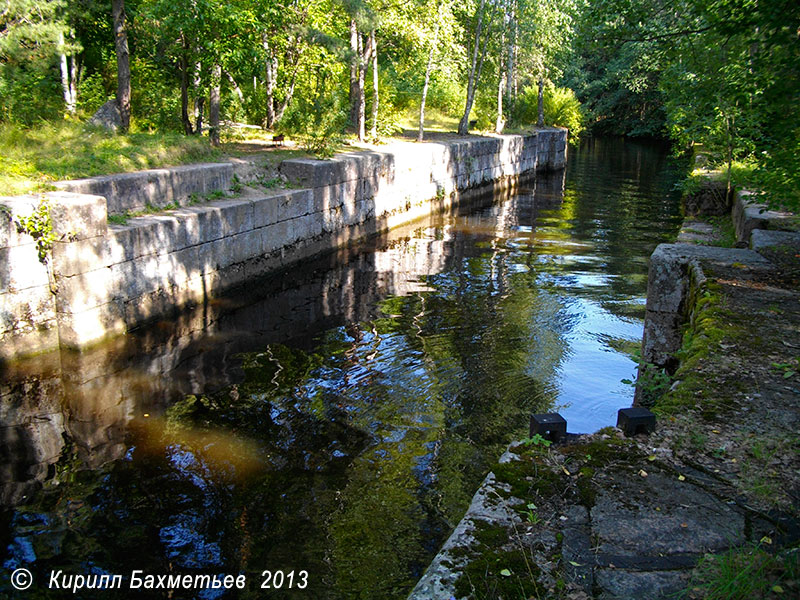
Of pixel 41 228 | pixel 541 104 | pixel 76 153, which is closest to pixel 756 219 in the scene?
pixel 41 228

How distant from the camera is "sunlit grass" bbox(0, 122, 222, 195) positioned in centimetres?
979

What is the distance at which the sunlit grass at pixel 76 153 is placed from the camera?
9789 millimetres

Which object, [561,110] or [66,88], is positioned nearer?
[66,88]

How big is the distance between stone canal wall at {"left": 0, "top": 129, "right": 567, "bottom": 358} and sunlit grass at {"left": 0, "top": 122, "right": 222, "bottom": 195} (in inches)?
21.8

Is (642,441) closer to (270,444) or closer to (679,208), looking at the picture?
(270,444)

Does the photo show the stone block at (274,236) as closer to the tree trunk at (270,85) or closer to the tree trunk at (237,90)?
the tree trunk at (270,85)

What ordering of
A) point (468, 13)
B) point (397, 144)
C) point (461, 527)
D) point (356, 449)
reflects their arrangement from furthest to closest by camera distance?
point (468, 13) → point (397, 144) → point (356, 449) → point (461, 527)

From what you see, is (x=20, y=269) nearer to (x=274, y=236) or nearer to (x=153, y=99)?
(x=274, y=236)

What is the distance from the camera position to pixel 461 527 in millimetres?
3451

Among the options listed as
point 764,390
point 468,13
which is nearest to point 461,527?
point 764,390

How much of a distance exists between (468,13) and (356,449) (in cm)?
2323

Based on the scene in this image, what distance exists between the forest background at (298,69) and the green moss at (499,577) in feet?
12.1

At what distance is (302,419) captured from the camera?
7.31 meters

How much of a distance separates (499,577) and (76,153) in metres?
10.9
